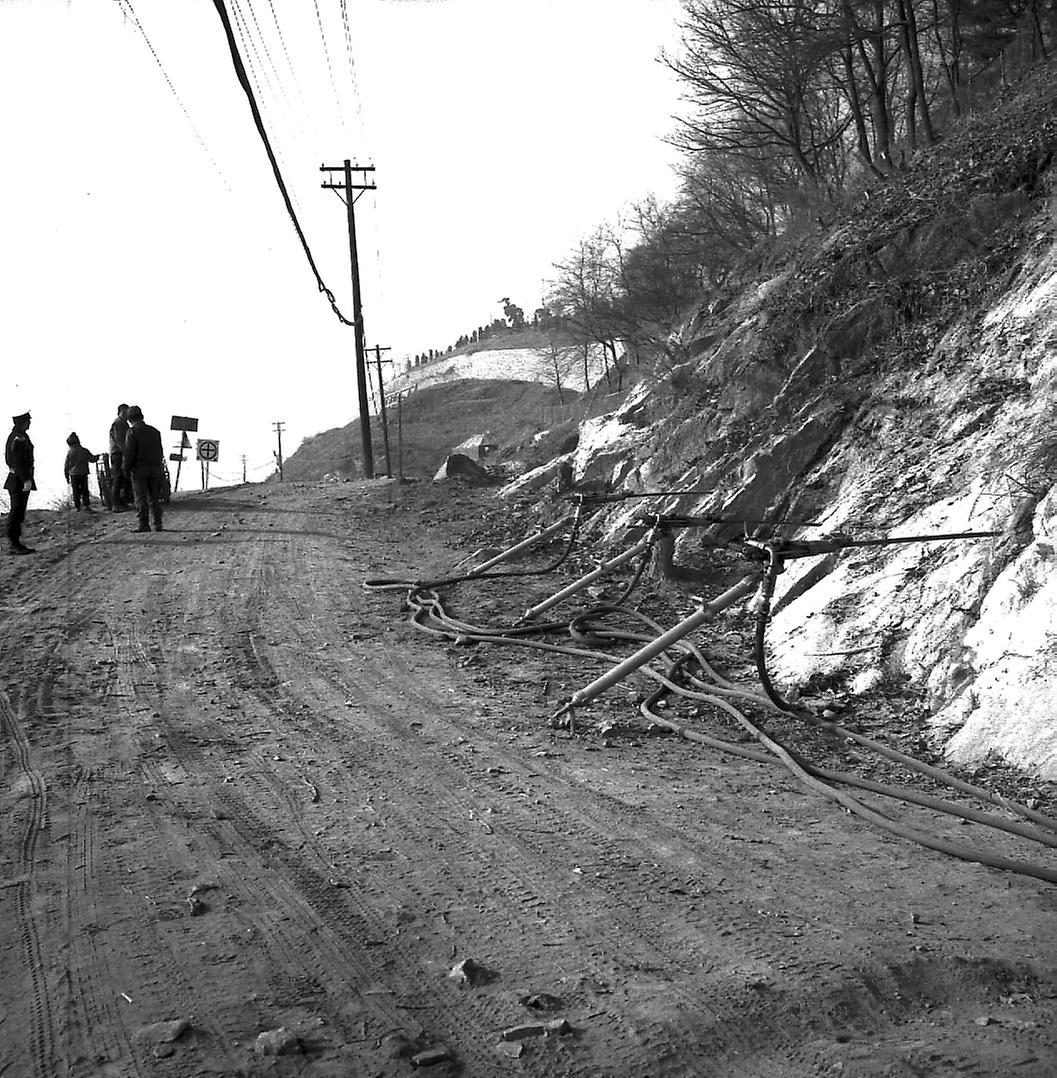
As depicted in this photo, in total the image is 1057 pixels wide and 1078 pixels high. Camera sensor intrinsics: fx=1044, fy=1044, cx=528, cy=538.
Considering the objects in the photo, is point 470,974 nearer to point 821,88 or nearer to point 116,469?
point 116,469

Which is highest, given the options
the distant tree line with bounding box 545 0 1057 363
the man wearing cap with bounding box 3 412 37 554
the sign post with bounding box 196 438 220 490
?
the distant tree line with bounding box 545 0 1057 363

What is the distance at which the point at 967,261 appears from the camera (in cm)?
1036

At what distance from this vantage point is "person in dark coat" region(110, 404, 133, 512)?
16.7 meters

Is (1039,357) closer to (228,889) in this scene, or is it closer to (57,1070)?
(228,889)

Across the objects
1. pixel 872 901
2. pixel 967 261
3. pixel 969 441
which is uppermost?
pixel 967 261

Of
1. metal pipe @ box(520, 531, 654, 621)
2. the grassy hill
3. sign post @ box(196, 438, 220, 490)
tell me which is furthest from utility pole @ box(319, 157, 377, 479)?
the grassy hill

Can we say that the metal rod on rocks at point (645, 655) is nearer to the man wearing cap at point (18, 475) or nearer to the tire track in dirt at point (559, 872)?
A: the tire track in dirt at point (559, 872)

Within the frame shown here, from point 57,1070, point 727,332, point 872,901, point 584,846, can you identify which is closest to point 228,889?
point 57,1070

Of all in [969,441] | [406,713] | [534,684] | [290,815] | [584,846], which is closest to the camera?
[584,846]

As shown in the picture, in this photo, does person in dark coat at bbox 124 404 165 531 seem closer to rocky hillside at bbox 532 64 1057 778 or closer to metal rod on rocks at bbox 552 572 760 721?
rocky hillside at bbox 532 64 1057 778

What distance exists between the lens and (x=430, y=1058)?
9.19ft

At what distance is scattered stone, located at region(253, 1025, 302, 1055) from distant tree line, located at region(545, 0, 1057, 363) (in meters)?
14.9

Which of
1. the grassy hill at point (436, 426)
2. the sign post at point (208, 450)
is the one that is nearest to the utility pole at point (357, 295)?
the sign post at point (208, 450)

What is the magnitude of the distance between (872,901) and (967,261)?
8412 mm
